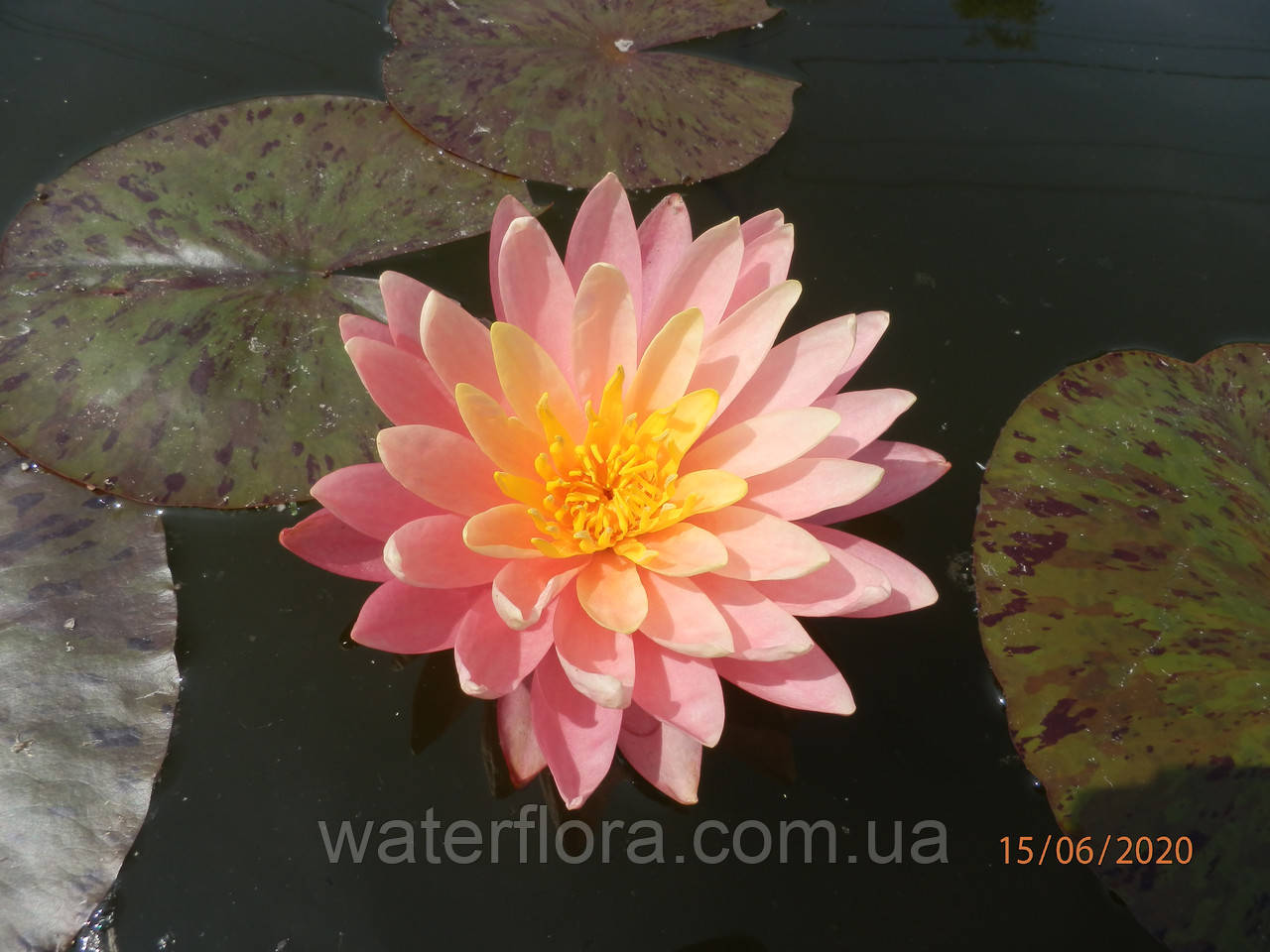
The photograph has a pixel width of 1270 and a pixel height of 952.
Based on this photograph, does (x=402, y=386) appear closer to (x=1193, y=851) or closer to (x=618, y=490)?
(x=618, y=490)

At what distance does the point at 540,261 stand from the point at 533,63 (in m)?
1.33

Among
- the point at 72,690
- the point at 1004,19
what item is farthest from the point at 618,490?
the point at 1004,19

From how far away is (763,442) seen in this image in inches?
61.0

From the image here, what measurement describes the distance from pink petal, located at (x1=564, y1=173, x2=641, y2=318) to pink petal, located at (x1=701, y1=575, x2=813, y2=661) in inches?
24.8

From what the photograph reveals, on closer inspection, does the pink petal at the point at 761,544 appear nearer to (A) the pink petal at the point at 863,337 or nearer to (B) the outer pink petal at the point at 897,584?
(B) the outer pink petal at the point at 897,584

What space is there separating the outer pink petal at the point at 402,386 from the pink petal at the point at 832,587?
696 millimetres

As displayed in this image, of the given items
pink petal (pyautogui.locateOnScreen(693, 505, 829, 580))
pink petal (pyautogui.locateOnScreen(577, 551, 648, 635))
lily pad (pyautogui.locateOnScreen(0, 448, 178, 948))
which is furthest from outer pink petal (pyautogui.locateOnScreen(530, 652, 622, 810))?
lily pad (pyautogui.locateOnScreen(0, 448, 178, 948))

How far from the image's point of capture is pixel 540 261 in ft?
5.14

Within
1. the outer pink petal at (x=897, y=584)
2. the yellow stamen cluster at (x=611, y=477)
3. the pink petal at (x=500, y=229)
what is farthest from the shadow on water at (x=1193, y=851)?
the pink petal at (x=500, y=229)

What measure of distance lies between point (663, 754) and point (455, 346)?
2.81 ft

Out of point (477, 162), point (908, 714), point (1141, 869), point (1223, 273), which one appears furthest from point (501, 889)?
point (1223, 273)

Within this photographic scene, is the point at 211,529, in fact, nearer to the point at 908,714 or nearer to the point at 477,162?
the point at 477,162

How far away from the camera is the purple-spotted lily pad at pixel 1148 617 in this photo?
1.46 meters

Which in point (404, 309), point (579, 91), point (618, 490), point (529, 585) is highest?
point (579, 91)
